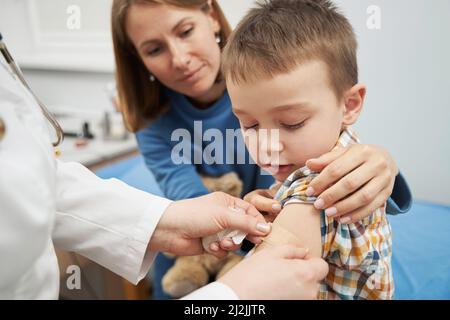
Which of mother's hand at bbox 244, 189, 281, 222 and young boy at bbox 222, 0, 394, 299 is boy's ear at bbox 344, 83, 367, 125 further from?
mother's hand at bbox 244, 189, 281, 222

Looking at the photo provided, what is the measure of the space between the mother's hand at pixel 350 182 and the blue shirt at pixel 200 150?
9cm

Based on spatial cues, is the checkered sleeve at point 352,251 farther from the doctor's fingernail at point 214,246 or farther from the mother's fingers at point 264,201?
the doctor's fingernail at point 214,246

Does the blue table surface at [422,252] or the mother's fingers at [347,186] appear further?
the blue table surface at [422,252]

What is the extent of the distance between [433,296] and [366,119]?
33cm

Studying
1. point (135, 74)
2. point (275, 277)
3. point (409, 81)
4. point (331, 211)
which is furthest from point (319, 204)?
point (135, 74)

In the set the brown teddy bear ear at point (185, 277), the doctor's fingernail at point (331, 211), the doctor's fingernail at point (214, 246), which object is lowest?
the brown teddy bear ear at point (185, 277)

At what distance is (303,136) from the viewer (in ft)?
1.83

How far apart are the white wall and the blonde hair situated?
3 cm

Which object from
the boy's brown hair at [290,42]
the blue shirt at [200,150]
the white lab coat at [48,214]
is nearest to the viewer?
the white lab coat at [48,214]

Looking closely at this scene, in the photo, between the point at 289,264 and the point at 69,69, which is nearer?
the point at 289,264

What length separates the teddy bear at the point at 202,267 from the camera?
650 millimetres

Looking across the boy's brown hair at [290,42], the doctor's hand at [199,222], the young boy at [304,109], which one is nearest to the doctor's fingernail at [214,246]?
the doctor's hand at [199,222]
